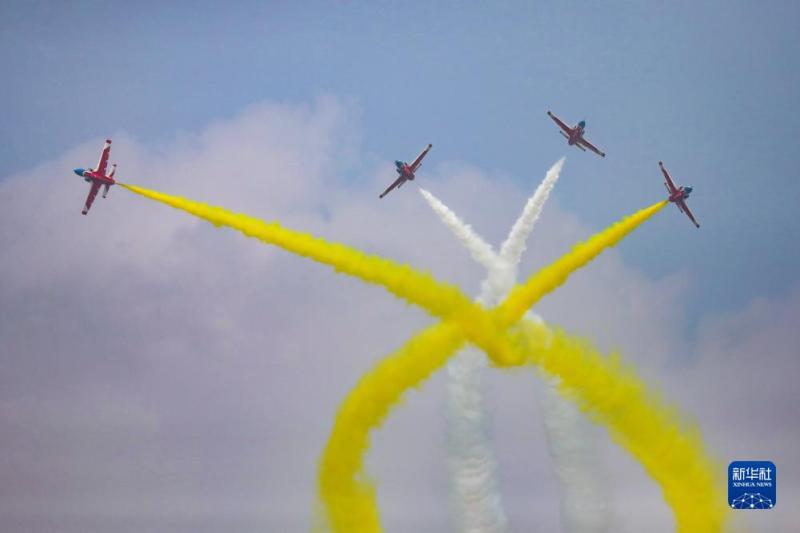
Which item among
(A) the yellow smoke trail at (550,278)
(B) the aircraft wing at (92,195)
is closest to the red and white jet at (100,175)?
(B) the aircraft wing at (92,195)

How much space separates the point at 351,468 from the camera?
51688 mm

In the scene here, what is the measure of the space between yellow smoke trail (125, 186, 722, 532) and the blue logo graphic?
908cm

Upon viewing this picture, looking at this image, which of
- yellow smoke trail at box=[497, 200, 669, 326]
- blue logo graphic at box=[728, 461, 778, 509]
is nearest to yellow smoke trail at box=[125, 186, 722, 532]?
yellow smoke trail at box=[497, 200, 669, 326]

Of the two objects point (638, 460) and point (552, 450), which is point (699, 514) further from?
point (552, 450)

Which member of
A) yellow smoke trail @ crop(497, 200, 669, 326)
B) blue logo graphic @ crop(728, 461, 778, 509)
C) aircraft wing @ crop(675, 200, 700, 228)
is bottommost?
blue logo graphic @ crop(728, 461, 778, 509)

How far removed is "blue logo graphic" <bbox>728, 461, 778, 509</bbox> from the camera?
202 feet

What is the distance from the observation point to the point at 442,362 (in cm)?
5122

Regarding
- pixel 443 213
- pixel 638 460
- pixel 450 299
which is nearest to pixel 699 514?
pixel 638 460

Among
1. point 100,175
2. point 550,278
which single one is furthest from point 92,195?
point 550,278

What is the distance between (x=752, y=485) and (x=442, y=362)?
24370mm

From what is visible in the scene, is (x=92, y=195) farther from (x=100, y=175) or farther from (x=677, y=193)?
(x=677, y=193)

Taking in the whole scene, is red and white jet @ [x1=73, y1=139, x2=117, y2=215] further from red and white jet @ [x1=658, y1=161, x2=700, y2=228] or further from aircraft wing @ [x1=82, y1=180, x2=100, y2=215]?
red and white jet @ [x1=658, y1=161, x2=700, y2=228]

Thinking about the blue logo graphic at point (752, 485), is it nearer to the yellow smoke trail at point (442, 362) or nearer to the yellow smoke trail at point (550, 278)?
the yellow smoke trail at point (442, 362)

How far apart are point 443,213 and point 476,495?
17.8m
